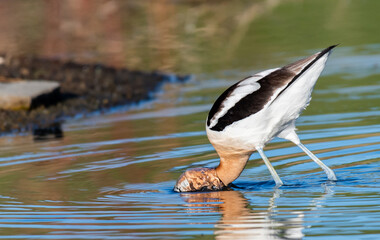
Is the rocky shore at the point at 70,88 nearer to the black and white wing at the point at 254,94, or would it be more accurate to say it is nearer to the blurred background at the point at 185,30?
the blurred background at the point at 185,30

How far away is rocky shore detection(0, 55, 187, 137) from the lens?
1230 cm

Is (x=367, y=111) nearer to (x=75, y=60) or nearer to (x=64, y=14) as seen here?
(x=75, y=60)

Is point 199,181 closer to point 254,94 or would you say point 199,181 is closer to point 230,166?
point 230,166

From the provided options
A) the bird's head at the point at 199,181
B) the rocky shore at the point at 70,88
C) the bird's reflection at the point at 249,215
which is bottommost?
the bird's reflection at the point at 249,215

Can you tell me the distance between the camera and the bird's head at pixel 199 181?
7500 mm

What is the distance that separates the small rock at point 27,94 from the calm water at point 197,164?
0.94 meters

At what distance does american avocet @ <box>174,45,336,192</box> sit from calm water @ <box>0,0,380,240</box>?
191 mm

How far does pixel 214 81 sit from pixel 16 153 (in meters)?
5.61

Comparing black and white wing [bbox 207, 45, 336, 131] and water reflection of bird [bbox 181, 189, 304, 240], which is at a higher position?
black and white wing [bbox 207, 45, 336, 131]

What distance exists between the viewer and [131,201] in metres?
7.13

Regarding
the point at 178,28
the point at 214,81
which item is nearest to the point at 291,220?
the point at 214,81

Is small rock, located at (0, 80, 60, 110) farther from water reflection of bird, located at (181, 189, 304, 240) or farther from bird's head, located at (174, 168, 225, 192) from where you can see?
water reflection of bird, located at (181, 189, 304, 240)

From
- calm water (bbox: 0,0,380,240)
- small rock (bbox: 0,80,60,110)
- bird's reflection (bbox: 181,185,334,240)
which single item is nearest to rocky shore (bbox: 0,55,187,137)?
small rock (bbox: 0,80,60,110)

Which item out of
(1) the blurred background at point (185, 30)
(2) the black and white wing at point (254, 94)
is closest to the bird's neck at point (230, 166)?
(2) the black and white wing at point (254, 94)
